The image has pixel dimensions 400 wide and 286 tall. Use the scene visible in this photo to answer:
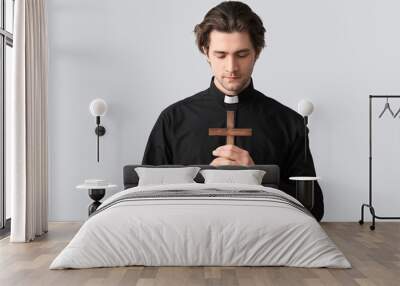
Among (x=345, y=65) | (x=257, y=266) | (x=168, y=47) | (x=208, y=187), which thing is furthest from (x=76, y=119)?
(x=257, y=266)

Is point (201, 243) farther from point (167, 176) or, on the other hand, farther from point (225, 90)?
point (225, 90)

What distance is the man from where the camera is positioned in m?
6.67

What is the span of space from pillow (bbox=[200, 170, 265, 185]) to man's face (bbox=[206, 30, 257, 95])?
95 centimetres

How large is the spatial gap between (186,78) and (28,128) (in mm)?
1938

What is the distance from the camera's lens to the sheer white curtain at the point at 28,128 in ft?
19.5

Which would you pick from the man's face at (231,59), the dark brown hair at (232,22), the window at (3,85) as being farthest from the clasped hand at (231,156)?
the window at (3,85)

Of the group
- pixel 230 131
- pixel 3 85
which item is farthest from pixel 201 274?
pixel 3 85

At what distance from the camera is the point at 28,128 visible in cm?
609

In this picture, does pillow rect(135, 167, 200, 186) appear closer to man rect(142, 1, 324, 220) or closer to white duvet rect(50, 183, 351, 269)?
man rect(142, 1, 324, 220)

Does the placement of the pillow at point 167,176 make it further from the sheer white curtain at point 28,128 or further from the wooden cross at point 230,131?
the sheer white curtain at point 28,128

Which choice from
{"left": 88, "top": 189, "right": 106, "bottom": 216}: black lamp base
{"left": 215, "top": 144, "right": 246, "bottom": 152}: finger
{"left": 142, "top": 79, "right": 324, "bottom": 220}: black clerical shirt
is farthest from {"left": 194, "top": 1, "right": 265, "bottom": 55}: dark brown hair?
{"left": 88, "top": 189, "right": 106, "bottom": 216}: black lamp base

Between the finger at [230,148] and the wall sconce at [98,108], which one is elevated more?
the wall sconce at [98,108]

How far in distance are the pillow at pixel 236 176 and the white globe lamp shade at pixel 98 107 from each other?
1502 millimetres

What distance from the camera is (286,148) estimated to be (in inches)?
267
